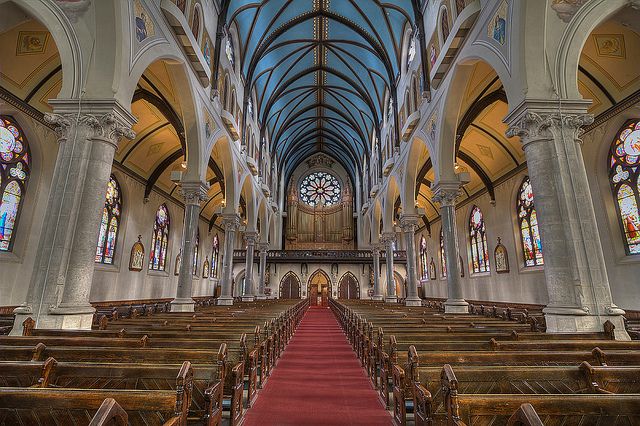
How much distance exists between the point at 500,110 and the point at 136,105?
16003 millimetres

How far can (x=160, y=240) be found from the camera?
20.3 m

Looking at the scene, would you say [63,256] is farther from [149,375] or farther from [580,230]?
[580,230]

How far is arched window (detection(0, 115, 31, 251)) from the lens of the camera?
34.3ft

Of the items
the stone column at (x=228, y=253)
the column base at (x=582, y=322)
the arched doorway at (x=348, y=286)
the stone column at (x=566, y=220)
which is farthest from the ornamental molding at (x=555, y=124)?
the arched doorway at (x=348, y=286)

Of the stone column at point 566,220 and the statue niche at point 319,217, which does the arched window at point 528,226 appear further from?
the statue niche at point 319,217

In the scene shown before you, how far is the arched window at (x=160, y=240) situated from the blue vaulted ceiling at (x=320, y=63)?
9656 millimetres

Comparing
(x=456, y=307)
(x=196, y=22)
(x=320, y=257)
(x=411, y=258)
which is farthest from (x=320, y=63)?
(x=456, y=307)

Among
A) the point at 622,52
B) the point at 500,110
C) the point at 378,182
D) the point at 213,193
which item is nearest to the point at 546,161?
the point at 622,52

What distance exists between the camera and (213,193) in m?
26.4

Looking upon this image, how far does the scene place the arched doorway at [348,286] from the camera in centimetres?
2916

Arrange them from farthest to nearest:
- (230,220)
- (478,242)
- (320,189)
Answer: (320,189)
(478,242)
(230,220)

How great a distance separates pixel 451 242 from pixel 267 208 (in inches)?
669

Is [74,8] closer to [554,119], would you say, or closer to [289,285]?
[554,119]

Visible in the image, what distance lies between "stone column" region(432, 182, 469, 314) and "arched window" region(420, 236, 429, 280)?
1796 centimetres
